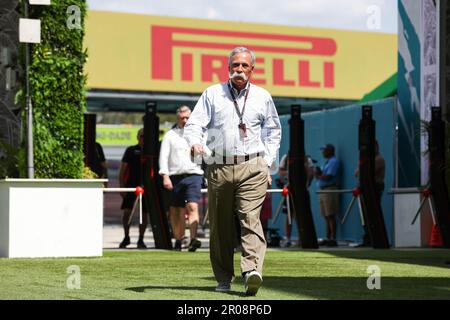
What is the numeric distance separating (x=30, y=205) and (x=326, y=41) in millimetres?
23468

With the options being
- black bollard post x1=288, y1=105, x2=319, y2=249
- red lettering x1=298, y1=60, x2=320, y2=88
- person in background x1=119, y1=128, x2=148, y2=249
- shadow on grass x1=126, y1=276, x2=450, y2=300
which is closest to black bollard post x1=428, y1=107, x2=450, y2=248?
black bollard post x1=288, y1=105, x2=319, y2=249

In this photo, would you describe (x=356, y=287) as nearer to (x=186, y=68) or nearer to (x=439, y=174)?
(x=439, y=174)

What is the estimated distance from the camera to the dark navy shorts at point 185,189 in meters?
16.0

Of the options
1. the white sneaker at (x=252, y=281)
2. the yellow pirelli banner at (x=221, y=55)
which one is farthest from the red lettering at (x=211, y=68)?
the white sneaker at (x=252, y=281)

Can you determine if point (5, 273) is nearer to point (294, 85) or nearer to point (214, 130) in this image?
point (214, 130)

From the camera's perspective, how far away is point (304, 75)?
35.8 m

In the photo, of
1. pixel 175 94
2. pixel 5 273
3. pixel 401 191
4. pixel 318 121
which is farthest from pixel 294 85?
pixel 5 273

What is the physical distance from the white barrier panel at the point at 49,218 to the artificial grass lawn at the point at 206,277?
1.24 feet

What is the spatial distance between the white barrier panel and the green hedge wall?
17.0 inches

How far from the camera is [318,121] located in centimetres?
2341

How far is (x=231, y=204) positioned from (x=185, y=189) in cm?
709

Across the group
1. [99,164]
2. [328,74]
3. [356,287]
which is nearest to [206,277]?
[356,287]

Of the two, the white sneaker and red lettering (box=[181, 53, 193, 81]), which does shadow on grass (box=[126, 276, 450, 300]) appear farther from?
red lettering (box=[181, 53, 193, 81])

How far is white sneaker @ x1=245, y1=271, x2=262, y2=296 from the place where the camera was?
8.56 meters
